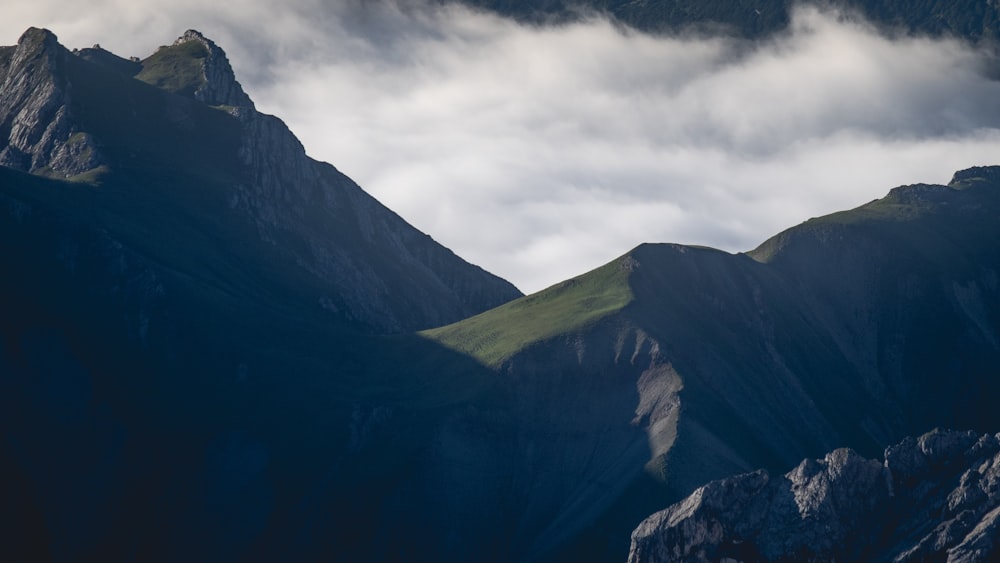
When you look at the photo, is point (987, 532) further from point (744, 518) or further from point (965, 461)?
point (744, 518)

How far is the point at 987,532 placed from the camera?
169m

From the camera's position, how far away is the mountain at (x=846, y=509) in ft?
583

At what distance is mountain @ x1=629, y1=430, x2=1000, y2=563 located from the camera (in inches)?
6993

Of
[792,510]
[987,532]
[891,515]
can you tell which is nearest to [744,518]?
[792,510]

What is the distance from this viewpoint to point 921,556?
173750 millimetres

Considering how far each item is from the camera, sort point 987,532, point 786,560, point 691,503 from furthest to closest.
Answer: point 691,503 → point 786,560 → point 987,532

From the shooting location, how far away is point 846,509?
610 feet

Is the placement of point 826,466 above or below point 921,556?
above

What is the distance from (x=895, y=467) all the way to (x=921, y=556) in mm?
18621

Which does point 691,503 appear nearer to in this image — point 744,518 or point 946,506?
point 744,518

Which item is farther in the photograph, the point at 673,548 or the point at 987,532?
the point at 673,548

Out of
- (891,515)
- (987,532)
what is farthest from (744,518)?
(987,532)

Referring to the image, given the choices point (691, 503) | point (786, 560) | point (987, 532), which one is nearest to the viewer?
point (987, 532)

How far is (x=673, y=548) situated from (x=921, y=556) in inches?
1251
